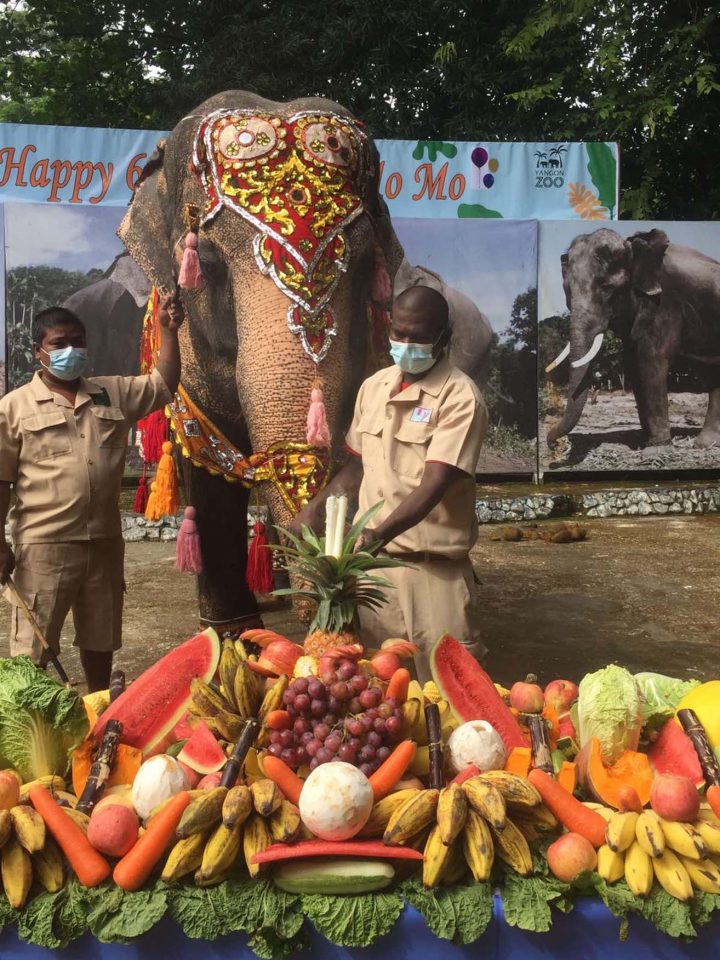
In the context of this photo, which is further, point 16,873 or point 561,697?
point 561,697

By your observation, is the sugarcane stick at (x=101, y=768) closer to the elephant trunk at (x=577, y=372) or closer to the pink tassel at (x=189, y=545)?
the pink tassel at (x=189, y=545)

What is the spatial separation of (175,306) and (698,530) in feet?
25.6

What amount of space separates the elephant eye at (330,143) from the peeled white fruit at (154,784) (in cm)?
330

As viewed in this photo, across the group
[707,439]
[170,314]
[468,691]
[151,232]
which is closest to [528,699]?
[468,691]

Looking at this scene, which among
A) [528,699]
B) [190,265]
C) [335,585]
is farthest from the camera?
[190,265]

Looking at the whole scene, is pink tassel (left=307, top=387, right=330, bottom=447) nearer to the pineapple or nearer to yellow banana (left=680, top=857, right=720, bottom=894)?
the pineapple

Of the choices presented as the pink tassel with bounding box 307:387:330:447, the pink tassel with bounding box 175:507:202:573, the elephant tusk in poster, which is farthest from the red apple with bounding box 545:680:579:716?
the elephant tusk in poster

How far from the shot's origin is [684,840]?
210 cm

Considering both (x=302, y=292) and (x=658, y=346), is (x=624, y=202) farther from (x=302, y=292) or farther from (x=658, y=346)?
(x=302, y=292)

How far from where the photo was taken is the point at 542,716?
8.93 ft

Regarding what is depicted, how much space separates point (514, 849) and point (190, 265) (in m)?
3.44

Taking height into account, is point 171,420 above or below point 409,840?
above

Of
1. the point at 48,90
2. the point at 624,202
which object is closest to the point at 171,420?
the point at 624,202

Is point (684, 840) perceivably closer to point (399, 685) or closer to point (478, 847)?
point (478, 847)
